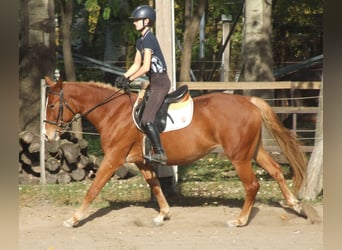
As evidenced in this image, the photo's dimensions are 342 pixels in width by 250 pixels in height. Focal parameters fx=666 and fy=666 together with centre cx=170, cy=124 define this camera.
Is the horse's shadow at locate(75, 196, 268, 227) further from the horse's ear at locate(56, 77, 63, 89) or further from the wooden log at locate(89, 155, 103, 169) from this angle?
the wooden log at locate(89, 155, 103, 169)

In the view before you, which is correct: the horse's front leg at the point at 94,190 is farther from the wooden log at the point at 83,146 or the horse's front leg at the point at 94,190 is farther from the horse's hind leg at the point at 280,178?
the wooden log at the point at 83,146

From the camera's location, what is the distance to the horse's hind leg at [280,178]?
7496 mm

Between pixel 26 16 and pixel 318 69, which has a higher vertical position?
pixel 26 16

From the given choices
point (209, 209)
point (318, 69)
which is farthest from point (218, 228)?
point (318, 69)

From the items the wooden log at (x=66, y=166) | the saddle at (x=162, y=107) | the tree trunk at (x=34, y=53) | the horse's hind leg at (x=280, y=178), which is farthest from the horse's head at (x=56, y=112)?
the tree trunk at (x=34, y=53)

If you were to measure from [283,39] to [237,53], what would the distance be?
226 inches

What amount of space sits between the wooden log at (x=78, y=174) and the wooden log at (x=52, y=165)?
1.06 feet

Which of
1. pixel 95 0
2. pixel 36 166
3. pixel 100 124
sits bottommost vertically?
pixel 36 166

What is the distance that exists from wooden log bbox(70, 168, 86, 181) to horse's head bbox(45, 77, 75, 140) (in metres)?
A: 3.62

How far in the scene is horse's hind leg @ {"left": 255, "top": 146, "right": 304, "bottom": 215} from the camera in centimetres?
750

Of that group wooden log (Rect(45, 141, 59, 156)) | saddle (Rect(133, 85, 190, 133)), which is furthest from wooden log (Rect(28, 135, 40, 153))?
saddle (Rect(133, 85, 190, 133))
